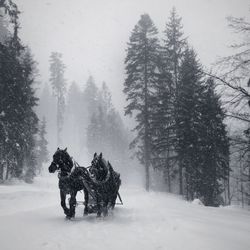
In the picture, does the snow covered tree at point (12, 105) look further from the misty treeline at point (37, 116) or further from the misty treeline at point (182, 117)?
the misty treeline at point (182, 117)

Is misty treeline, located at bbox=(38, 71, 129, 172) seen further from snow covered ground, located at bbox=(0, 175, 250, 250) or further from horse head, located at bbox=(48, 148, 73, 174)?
snow covered ground, located at bbox=(0, 175, 250, 250)

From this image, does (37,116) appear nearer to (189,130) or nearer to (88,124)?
(189,130)

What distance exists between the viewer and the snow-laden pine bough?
28.9ft

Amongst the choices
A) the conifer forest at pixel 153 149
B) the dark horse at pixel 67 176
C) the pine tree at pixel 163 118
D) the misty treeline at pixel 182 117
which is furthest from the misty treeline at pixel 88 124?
the dark horse at pixel 67 176

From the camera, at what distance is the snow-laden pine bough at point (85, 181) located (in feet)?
28.9

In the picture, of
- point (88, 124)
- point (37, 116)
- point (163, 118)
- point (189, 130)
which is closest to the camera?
point (189, 130)

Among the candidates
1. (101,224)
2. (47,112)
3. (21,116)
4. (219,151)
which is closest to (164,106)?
(219,151)

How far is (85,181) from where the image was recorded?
30.0ft

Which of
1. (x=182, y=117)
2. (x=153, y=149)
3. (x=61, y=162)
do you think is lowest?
(x=61, y=162)

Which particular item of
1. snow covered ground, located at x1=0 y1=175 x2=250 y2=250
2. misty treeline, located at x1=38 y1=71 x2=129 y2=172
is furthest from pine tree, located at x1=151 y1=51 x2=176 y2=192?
misty treeline, located at x1=38 y1=71 x2=129 y2=172

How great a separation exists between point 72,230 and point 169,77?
24332 millimetres

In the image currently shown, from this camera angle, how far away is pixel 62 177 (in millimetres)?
8734

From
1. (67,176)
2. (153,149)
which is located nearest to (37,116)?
(153,149)

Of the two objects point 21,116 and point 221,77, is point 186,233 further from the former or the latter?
point 21,116
